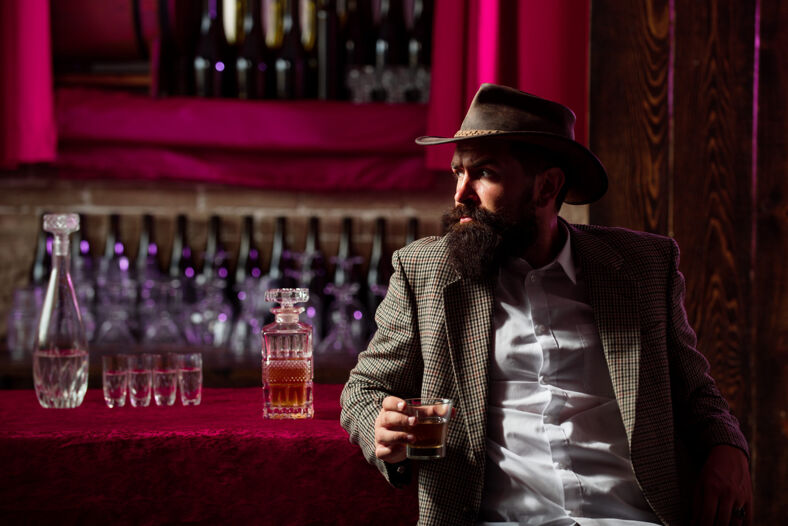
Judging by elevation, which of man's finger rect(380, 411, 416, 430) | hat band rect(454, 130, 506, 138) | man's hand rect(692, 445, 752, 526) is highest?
hat band rect(454, 130, 506, 138)

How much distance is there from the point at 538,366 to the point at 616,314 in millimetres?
174

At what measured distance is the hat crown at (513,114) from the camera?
1.51 m

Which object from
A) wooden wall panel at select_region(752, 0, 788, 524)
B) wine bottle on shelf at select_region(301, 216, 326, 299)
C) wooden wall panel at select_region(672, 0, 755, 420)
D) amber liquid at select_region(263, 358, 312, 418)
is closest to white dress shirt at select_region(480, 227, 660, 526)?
amber liquid at select_region(263, 358, 312, 418)

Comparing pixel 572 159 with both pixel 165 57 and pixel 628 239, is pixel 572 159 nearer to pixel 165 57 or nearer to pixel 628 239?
pixel 628 239

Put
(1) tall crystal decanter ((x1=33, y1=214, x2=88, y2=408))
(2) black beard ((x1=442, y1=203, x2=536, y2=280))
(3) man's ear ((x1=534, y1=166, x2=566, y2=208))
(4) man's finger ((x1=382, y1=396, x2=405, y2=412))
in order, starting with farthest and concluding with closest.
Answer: (1) tall crystal decanter ((x1=33, y1=214, x2=88, y2=408)), (3) man's ear ((x1=534, y1=166, x2=566, y2=208)), (2) black beard ((x1=442, y1=203, x2=536, y2=280)), (4) man's finger ((x1=382, y1=396, x2=405, y2=412))

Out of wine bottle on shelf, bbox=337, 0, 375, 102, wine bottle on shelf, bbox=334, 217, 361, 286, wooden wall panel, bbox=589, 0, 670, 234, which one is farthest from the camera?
wine bottle on shelf, bbox=337, 0, 375, 102

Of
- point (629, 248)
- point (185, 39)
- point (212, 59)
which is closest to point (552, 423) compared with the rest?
point (629, 248)

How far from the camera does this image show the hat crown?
59.5 inches

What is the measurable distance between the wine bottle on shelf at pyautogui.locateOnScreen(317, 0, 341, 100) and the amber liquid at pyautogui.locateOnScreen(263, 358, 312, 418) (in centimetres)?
186

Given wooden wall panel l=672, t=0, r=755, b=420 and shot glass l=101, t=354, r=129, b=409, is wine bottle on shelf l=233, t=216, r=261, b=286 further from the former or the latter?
A: wooden wall panel l=672, t=0, r=755, b=420

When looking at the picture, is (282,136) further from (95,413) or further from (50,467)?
(50,467)

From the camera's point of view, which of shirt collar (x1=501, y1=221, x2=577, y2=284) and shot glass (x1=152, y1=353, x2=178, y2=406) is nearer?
shirt collar (x1=501, y1=221, x2=577, y2=284)

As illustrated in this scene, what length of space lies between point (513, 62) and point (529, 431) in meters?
1.43

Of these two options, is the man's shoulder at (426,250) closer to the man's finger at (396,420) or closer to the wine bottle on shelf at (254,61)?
the man's finger at (396,420)
